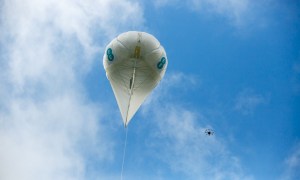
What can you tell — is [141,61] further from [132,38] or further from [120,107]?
[120,107]

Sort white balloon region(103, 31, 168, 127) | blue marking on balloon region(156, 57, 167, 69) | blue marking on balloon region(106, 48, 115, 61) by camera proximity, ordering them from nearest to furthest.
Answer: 1. white balloon region(103, 31, 168, 127)
2. blue marking on balloon region(106, 48, 115, 61)
3. blue marking on balloon region(156, 57, 167, 69)

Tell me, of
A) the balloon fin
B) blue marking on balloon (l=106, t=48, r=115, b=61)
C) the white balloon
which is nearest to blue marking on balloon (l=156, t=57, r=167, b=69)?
the white balloon

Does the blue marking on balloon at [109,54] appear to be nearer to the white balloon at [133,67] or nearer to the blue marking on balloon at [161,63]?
the white balloon at [133,67]

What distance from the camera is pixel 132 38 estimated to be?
20594 mm

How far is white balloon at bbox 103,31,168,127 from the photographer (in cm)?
2062

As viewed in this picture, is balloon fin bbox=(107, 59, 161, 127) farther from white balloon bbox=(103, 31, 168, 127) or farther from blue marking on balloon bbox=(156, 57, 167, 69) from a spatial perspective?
blue marking on balloon bbox=(156, 57, 167, 69)

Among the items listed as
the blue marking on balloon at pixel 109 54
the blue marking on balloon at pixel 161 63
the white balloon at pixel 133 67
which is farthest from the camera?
the blue marking on balloon at pixel 161 63

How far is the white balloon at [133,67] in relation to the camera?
67.7 ft

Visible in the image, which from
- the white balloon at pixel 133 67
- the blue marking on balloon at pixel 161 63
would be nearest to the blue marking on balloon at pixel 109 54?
the white balloon at pixel 133 67

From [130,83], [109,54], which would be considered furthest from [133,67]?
[109,54]

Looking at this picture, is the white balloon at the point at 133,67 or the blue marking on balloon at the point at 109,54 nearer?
the white balloon at the point at 133,67

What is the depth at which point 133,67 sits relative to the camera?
2100 cm

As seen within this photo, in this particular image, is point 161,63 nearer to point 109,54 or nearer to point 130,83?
point 130,83

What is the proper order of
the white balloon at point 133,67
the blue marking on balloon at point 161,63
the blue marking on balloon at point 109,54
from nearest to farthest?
the white balloon at point 133,67, the blue marking on balloon at point 109,54, the blue marking on balloon at point 161,63
